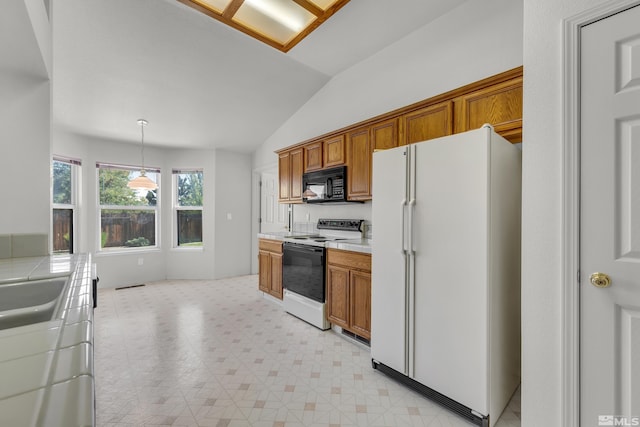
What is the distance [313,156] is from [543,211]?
8.87ft

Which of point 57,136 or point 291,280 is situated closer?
point 291,280

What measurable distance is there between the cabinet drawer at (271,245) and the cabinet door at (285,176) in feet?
2.25

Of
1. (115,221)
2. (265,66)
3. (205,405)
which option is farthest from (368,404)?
(115,221)

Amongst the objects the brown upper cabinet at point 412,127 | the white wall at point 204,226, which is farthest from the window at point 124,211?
the brown upper cabinet at point 412,127

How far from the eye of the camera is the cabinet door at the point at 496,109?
195 centimetres

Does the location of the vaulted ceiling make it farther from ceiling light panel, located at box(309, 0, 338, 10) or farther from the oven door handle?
the oven door handle

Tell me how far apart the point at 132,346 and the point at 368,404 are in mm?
2211

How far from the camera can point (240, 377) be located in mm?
2109

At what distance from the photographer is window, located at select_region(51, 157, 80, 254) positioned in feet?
13.4

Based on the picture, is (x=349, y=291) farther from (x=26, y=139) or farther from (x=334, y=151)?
(x=26, y=139)

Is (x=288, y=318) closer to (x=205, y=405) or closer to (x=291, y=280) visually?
(x=291, y=280)

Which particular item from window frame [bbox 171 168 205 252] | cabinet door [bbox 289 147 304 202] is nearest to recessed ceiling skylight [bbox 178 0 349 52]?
cabinet door [bbox 289 147 304 202]
